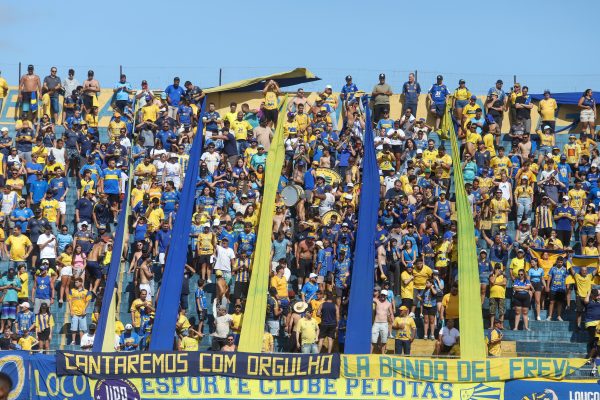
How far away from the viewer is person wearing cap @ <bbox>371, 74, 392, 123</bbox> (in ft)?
112

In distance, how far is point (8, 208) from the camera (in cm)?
2992

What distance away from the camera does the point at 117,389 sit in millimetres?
23141

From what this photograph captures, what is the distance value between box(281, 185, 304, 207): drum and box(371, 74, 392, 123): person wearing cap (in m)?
4.99

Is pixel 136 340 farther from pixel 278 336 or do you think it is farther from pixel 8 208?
pixel 8 208

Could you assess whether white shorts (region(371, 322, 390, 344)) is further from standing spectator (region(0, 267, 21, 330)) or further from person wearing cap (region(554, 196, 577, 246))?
standing spectator (region(0, 267, 21, 330))

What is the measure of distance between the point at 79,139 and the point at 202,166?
352 cm

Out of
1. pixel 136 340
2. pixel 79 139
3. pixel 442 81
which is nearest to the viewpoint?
pixel 136 340

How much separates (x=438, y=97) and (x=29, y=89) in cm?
1084

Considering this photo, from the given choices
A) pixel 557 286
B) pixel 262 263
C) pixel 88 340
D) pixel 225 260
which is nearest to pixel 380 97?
pixel 225 260

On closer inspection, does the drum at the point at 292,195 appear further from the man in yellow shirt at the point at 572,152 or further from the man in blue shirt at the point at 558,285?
the man in yellow shirt at the point at 572,152

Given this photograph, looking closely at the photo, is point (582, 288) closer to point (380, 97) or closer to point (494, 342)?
point (494, 342)

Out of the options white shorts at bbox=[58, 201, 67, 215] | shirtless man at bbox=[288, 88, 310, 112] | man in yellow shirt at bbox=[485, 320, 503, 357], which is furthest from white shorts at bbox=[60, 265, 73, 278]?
man in yellow shirt at bbox=[485, 320, 503, 357]

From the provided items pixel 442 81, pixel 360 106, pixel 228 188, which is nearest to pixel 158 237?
pixel 228 188

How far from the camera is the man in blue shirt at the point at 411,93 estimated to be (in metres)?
34.3
